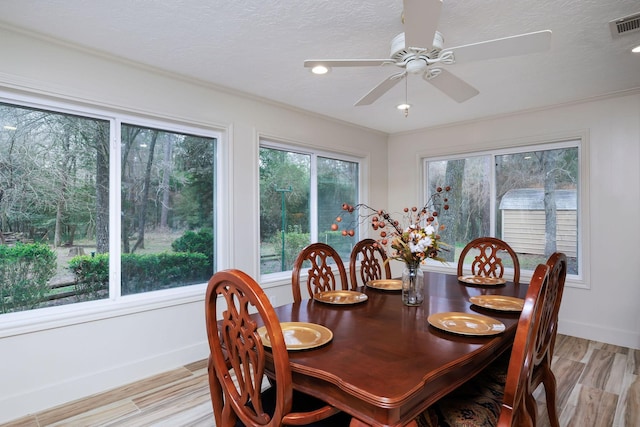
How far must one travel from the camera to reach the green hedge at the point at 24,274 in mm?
2277

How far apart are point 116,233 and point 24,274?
59 centimetres

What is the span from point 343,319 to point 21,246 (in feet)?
7.20

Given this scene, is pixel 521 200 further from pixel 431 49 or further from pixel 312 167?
pixel 431 49

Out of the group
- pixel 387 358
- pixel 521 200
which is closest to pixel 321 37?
pixel 387 358

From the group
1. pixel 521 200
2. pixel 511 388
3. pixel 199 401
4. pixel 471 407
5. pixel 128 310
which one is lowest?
pixel 199 401

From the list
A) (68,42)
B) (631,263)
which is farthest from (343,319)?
(631,263)

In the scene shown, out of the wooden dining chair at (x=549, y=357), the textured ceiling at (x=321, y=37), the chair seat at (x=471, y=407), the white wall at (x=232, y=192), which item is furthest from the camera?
the white wall at (x=232, y=192)

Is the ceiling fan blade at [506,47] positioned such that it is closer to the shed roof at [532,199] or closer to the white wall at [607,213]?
the white wall at [607,213]

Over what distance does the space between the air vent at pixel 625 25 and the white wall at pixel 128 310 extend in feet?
8.81

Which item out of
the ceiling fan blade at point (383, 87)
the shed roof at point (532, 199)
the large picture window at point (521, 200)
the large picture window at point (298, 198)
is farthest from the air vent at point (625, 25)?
the large picture window at point (298, 198)

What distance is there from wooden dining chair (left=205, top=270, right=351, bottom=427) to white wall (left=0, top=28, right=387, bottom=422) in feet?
5.14

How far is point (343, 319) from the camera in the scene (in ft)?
5.77

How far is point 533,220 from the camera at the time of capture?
3.97 metres

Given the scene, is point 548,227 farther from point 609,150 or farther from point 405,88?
point 405,88
